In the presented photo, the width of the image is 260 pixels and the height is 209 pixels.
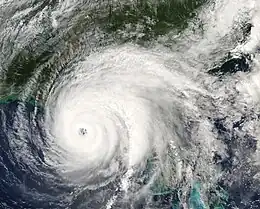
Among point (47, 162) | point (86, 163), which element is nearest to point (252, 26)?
point (86, 163)

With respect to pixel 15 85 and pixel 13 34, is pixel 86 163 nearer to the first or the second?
pixel 15 85

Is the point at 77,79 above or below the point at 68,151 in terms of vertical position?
above

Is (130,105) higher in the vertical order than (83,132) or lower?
higher

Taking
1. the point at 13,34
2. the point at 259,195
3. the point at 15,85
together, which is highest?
the point at 13,34

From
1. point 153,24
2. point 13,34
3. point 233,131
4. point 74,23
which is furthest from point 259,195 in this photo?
point 13,34

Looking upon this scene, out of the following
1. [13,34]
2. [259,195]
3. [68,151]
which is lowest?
[259,195]

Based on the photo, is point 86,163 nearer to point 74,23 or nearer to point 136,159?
point 136,159
